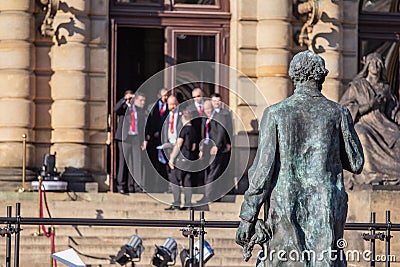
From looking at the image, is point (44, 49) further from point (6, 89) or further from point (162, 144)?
point (162, 144)

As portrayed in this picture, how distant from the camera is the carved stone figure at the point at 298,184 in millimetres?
10828

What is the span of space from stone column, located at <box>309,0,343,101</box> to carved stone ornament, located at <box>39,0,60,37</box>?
16.2 feet

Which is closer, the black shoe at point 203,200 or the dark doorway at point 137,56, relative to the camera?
the black shoe at point 203,200

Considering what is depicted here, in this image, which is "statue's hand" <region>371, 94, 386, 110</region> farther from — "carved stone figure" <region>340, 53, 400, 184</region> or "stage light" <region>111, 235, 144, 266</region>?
"stage light" <region>111, 235, 144, 266</region>

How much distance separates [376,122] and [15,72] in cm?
736

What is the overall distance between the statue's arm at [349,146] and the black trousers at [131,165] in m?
15.4

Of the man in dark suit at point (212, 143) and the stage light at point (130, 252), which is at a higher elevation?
the man in dark suit at point (212, 143)

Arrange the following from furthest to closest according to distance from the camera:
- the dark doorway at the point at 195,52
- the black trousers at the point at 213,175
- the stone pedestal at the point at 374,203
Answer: the dark doorway at the point at 195,52 < the black trousers at the point at 213,175 < the stone pedestal at the point at 374,203

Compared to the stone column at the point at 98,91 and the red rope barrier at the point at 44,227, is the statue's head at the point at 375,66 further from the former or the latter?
the stone column at the point at 98,91

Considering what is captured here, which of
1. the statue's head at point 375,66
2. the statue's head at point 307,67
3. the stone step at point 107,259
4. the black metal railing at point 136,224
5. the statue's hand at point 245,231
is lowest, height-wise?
the stone step at point 107,259

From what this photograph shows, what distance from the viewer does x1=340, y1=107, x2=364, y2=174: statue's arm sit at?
11.0m

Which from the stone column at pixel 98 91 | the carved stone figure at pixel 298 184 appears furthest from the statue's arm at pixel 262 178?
the stone column at pixel 98 91

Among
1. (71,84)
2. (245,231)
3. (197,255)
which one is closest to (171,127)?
(71,84)

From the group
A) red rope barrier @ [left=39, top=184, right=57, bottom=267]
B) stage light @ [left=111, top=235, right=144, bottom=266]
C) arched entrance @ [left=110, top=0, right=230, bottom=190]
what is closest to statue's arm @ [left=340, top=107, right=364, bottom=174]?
stage light @ [left=111, top=235, right=144, bottom=266]
